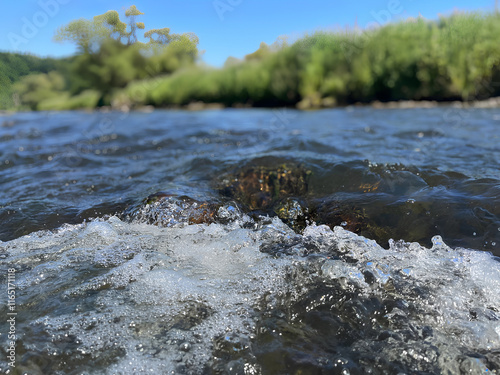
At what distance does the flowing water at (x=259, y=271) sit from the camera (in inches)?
54.1

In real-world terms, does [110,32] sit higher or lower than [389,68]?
lower

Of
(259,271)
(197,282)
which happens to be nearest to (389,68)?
(259,271)

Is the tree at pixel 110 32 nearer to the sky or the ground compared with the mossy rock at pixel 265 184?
nearer to the sky

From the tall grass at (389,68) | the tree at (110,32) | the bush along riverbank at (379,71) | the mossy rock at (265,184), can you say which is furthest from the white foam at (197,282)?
the tall grass at (389,68)

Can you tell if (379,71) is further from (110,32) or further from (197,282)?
(197,282)

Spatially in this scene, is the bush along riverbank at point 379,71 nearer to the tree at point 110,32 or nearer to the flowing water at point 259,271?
the tree at point 110,32

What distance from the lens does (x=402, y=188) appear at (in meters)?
2.94

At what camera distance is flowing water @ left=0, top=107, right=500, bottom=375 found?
1374 millimetres

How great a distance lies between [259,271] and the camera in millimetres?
1912

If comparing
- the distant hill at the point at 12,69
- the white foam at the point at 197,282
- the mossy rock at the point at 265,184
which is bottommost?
the white foam at the point at 197,282

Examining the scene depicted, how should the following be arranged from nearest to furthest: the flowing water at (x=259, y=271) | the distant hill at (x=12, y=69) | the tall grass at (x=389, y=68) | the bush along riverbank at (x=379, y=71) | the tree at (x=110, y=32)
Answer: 1. the flowing water at (x=259, y=271)
2. the tree at (x=110, y=32)
3. the distant hill at (x=12, y=69)
4. the bush along riverbank at (x=379, y=71)
5. the tall grass at (x=389, y=68)

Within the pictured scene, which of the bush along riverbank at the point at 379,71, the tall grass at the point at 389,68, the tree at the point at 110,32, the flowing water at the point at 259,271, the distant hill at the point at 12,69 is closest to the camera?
the flowing water at the point at 259,271

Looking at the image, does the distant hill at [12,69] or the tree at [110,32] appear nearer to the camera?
the tree at [110,32]

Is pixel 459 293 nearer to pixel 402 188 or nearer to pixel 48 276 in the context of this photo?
pixel 402 188
